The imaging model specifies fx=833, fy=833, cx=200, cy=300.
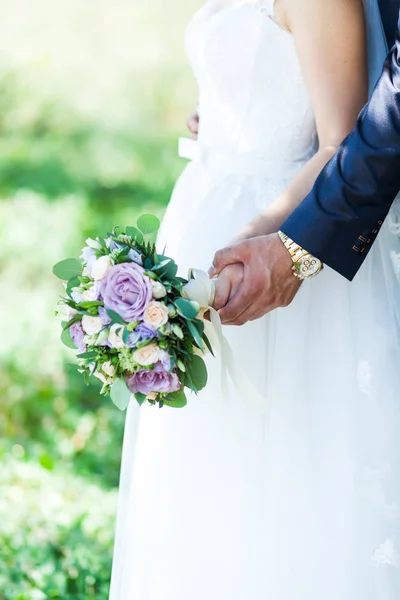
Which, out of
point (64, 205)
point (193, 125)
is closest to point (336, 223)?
point (193, 125)

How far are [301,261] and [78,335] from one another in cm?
40

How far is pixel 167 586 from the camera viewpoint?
159 cm

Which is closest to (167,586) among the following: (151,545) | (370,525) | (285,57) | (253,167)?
(151,545)

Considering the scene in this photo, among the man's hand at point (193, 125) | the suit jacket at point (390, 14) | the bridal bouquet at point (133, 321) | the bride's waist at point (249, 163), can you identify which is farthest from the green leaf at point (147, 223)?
the man's hand at point (193, 125)

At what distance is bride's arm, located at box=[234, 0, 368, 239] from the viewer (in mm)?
1430

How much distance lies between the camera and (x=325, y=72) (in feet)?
4.76

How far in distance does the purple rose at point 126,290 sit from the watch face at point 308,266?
0.94 feet

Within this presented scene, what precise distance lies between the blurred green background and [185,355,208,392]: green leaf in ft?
0.75

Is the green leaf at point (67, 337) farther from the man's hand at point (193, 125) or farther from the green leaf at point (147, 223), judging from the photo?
the man's hand at point (193, 125)

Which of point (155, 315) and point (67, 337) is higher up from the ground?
point (155, 315)

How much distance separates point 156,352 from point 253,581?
507mm

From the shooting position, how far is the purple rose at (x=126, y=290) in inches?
50.3

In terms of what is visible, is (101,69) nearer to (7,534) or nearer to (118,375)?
(7,534)

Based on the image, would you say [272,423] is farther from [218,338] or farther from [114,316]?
[114,316]
